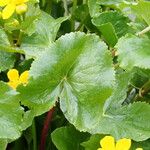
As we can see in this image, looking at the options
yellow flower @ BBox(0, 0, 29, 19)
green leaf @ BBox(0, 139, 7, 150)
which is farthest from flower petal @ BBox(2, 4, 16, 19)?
green leaf @ BBox(0, 139, 7, 150)

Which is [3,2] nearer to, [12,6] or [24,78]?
[12,6]

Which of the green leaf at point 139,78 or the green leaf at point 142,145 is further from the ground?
the green leaf at point 139,78

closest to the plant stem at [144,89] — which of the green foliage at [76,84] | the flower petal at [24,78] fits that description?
the green foliage at [76,84]

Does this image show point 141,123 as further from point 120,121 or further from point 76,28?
point 76,28

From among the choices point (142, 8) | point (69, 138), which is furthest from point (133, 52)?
point (69, 138)

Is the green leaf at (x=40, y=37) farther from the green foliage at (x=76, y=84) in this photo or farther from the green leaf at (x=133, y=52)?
the green leaf at (x=133, y=52)
